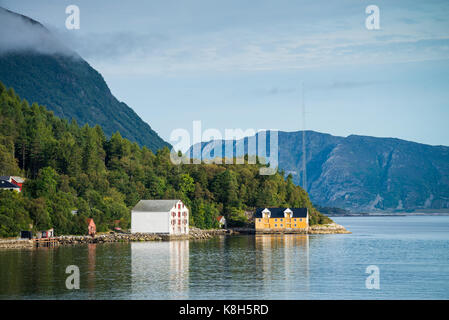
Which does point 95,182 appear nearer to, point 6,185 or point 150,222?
point 150,222

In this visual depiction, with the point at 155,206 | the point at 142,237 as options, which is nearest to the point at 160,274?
the point at 142,237

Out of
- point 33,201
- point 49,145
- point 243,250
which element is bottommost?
point 243,250

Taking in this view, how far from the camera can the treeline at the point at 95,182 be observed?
8562 cm

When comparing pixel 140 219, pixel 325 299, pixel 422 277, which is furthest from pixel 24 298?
pixel 140 219

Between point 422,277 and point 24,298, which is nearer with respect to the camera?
point 24,298

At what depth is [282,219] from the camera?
415 feet

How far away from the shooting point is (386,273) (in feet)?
168

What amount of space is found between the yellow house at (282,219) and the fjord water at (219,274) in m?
52.7

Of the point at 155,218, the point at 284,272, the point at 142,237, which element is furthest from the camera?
the point at 155,218

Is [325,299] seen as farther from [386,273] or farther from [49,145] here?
[49,145]

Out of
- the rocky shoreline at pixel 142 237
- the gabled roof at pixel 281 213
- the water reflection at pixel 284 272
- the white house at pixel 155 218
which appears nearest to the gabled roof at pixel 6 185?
the rocky shoreline at pixel 142 237

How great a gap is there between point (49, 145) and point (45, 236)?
35769 mm

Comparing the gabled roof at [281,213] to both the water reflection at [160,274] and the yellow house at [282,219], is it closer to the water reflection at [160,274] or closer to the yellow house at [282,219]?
the yellow house at [282,219]

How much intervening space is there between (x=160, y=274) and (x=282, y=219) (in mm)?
79898
